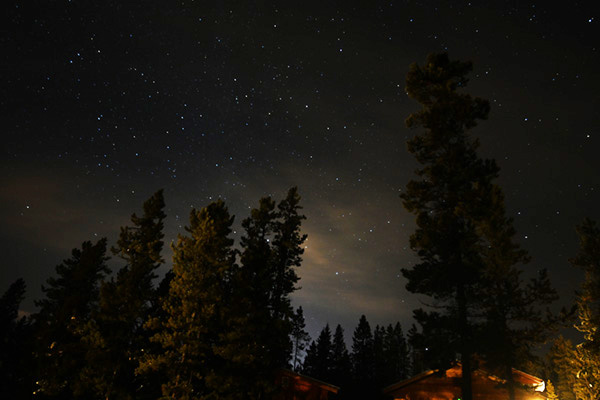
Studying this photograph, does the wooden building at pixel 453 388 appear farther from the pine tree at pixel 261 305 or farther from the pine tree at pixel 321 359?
the pine tree at pixel 321 359

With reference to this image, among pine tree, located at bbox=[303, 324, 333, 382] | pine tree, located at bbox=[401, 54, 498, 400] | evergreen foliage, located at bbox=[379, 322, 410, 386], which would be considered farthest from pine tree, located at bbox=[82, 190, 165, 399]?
evergreen foliage, located at bbox=[379, 322, 410, 386]

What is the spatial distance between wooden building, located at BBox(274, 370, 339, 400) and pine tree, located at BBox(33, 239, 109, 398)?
14.5 m

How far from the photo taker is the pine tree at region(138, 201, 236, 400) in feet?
56.9

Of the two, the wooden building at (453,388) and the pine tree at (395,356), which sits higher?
the pine tree at (395,356)

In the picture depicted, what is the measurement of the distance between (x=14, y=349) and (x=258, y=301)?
2086cm

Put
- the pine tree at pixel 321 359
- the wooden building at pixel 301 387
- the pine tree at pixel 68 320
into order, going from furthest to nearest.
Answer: the pine tree at pixel 321 359, the wooden building at pixel 301 387, the pine tree at pixel 68 320

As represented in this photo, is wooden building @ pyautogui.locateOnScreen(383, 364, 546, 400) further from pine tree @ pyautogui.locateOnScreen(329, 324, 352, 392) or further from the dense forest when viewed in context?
pine tree @ pyautogui.locateOnScreen(329, 324, 352, 392)

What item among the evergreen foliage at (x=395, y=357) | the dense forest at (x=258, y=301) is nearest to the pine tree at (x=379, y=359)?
the evergreen foliage at (x=395, y=357)

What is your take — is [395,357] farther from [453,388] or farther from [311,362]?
[453,388]

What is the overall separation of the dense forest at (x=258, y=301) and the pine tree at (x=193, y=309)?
0.23 feet

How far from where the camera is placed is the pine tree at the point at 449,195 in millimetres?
14469

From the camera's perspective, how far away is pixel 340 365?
64.2 m

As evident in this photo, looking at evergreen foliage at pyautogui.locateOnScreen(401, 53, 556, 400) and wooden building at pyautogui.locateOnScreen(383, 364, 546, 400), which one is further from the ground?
evergreen foliage at pyautogui.locateOnScreen(401, 53, 556, 400)

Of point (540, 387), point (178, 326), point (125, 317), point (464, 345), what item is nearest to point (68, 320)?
point (125, 317)
